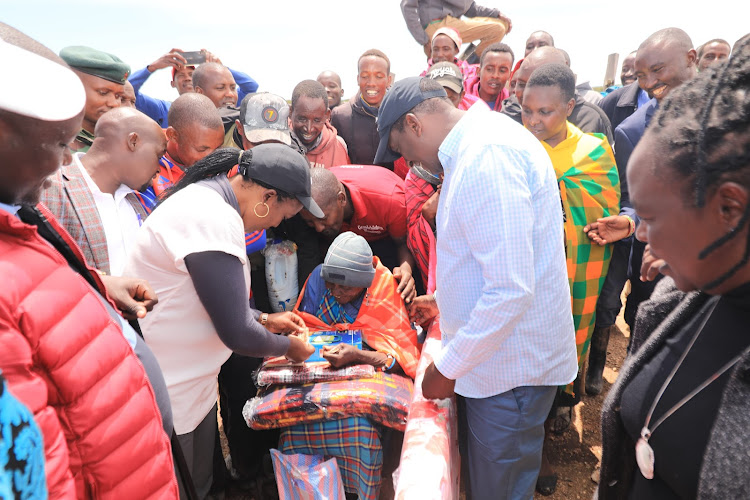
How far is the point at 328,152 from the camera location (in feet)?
12.8

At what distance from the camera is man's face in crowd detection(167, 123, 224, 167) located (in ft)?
9.89

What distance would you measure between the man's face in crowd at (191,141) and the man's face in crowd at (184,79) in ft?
7.36

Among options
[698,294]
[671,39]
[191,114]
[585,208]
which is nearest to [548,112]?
[585,208]

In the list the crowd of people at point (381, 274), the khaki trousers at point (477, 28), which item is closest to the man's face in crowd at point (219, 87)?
the crowd of people at point (381, 274)

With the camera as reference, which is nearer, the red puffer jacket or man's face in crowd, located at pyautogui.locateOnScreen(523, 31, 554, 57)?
the red puffer jacket

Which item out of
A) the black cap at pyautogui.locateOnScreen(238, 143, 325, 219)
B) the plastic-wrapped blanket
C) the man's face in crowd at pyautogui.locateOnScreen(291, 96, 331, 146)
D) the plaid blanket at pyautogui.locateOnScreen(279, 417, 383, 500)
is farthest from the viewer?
the man's face in crowd at pyautogui.locateOnScreen(291, 96, 331, 146)

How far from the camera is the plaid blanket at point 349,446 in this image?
6.89 feet

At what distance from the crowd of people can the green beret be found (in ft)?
0.05

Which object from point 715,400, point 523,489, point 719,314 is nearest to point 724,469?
point 715,400

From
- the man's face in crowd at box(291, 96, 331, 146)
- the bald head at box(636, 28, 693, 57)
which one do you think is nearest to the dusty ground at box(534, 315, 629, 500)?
the bald head at box(636, 28, 693, 57)

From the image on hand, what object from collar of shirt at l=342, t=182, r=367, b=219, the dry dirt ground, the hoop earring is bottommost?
the dry dirt ground

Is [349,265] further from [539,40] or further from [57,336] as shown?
[539,40]

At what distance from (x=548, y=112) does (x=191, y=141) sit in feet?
7.38

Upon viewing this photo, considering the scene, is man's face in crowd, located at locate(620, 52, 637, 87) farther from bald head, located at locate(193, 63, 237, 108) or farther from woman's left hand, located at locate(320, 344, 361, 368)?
woman's left hand, located at locate(320, 344, 361, 368)
